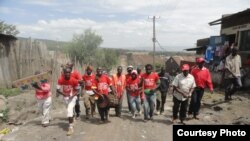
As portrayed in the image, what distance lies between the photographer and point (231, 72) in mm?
12414

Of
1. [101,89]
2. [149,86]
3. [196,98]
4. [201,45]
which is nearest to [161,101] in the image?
[196,98]

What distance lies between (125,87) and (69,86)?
7.47 ft

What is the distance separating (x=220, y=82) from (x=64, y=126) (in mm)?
11664

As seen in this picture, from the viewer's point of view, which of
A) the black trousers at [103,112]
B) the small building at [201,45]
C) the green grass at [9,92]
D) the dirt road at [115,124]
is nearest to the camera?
the dirt road at [115,124]

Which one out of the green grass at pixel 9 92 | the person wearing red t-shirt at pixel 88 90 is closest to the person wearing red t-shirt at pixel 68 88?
the person wearing red t-shirt at pixel 88 90

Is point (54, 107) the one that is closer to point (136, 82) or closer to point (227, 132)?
point (136, 82)

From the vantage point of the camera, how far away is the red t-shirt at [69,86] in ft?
31.7

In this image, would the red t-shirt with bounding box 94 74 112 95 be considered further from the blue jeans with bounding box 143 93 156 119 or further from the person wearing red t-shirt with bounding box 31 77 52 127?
the person wearing red t-shirt with bounding box 31 77 52 127

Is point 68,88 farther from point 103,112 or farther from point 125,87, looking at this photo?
point 125,87

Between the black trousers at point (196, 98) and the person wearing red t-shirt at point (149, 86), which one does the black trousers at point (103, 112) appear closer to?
the person wearing red t-shirt at point (149, 86)

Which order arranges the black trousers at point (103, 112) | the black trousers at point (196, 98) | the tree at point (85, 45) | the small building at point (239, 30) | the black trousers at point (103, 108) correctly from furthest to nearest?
the tree at point (85, 45) → the small building at point (239, 30) → the black trousers at point (196, 98) → the black trousers at point (103, 112) → the black trousers at point (103, 108)

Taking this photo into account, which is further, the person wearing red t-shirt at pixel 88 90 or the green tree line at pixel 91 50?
the green tree line at pixel 91 50

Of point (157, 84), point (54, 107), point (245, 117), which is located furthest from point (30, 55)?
point (245, 117)

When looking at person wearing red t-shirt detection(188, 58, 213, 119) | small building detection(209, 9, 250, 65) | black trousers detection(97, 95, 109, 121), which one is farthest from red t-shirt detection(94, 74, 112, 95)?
small building detection(209, 9, 250, 65)
